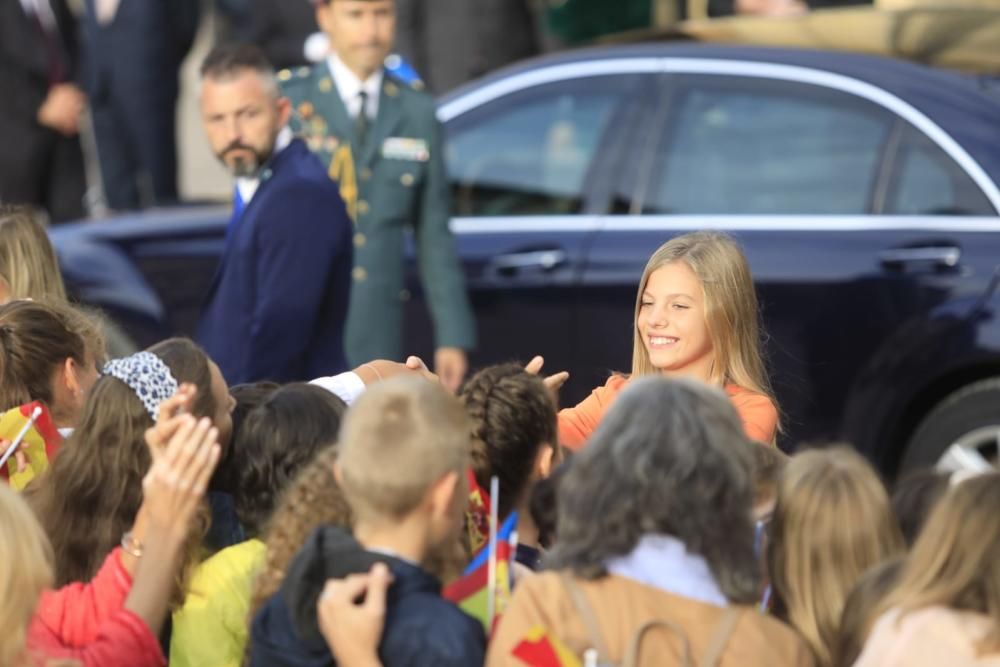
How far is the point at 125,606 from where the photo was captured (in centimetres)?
424

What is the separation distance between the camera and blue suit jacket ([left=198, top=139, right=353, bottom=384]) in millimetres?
6406

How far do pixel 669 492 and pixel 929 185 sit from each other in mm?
→ 4203

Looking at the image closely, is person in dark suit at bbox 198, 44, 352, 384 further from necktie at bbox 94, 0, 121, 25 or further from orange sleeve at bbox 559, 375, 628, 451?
necktie at bbox 94, 0, 121, 25

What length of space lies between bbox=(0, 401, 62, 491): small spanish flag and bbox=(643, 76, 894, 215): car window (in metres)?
3.63

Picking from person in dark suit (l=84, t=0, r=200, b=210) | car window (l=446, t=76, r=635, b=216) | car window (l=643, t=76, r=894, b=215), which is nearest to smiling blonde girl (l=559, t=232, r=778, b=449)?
car window (l=643, t=76, r=894, b=215)

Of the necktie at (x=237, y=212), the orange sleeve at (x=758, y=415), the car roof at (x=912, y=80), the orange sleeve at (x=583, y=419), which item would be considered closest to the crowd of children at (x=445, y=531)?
the orange sleeve at (x=583, y=419)

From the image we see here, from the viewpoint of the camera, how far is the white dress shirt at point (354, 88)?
→ 7.91 m

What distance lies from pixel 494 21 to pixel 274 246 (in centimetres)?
587

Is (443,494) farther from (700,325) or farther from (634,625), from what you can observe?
(700,325)

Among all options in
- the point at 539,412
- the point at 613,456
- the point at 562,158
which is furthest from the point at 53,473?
the point at 562,158

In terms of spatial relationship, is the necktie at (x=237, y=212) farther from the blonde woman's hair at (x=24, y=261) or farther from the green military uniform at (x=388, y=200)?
the green military uniform at (x=388, y=200)

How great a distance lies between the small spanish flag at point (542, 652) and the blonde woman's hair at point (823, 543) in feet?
1.79

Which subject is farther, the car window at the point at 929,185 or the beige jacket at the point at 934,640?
the car window at the point at 929,185

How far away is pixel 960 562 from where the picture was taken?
3.61 meters
